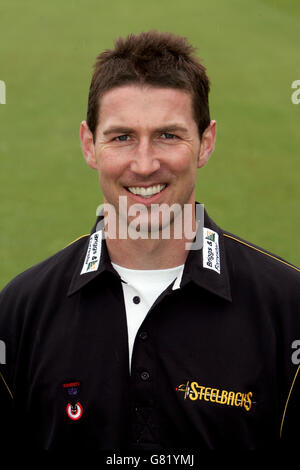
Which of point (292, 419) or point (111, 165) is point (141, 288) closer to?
point (111, 165)

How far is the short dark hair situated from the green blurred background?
392 cm

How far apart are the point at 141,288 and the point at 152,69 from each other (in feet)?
2.26

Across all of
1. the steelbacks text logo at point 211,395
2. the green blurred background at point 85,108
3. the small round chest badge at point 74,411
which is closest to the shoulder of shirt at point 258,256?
the steelbacks text logo at point 211,395

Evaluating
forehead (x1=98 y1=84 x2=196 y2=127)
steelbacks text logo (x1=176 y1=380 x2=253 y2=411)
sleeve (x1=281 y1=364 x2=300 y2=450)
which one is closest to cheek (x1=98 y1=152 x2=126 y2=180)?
forehead (x1=98 y1=84 x2=196 y2=127)

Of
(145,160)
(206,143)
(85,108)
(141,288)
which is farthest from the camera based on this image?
(85,108)

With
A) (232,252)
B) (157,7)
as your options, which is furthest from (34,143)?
(232,252)

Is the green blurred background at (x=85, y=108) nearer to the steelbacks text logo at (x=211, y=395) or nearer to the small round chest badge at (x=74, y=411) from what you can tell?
the small round chest badge at (x=74, y=411)

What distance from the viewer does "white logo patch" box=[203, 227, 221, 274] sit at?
6.91ft

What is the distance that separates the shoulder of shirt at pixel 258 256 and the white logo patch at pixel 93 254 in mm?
429

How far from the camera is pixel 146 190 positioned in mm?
2059

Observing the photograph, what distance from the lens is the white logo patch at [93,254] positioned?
2.14 m

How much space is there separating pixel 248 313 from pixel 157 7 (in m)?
9.89

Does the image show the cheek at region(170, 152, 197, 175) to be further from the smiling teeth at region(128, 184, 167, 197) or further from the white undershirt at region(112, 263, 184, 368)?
the white undershirt at region(112, 263, 184, 368)

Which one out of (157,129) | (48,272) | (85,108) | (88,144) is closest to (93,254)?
(48,272)
